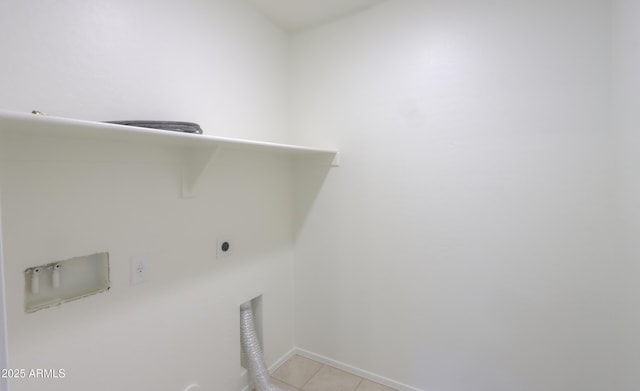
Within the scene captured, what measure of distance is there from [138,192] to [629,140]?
2.02m

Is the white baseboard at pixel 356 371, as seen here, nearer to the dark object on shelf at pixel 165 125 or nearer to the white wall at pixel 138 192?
the white wall at pixel 138 192

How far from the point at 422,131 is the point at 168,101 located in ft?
4.50

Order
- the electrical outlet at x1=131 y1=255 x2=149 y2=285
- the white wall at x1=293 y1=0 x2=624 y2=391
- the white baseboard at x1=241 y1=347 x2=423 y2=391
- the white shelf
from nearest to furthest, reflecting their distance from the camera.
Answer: the white shelf → the electrical outlet at x1=131 y1=255 x2=149 y2=285 → the white wall at x1=293 y1=0 x2=624 y2=391 → the white baseboard at x1=241 y1=347 x2=423 y2=391

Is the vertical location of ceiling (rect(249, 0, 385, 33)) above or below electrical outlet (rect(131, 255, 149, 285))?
above

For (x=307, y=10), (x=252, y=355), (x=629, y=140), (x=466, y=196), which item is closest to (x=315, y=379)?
(x=252, y=355)

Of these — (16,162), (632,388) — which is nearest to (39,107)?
(16,162)

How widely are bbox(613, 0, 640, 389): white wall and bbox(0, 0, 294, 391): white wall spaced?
178cm

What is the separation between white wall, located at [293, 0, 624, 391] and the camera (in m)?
1.32

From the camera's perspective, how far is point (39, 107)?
96cm

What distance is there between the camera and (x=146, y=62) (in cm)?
126

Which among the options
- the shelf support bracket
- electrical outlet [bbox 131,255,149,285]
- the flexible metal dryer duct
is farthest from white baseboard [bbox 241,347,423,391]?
the shelf support bracket

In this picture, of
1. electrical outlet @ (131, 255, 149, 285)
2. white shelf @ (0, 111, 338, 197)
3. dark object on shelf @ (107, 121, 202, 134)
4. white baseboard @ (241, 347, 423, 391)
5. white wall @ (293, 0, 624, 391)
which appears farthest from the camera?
white baseboard @ (241, 347, 423, 391)

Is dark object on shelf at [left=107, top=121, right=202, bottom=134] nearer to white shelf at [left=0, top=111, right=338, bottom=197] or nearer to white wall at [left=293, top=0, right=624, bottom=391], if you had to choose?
white shelf at [left=0, top=111, right=338, bottom=197]

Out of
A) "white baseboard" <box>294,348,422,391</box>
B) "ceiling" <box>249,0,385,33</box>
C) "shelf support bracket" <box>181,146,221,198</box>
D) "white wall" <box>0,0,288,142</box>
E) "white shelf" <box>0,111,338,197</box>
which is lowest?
"white baseboard" <box>294,348,422,391</box>
